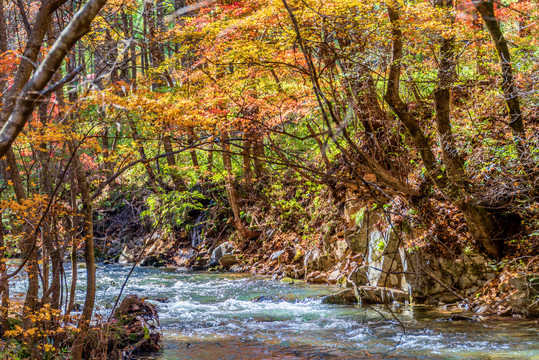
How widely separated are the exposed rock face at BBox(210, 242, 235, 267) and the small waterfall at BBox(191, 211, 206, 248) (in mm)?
1590

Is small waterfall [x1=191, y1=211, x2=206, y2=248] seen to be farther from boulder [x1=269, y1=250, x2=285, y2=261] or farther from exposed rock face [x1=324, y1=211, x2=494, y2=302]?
exposed rock face [x1=324, y1=211, x2=494, y2=302]

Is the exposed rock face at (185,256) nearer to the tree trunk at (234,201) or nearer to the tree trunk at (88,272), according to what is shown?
the tree trunk at (234,201)

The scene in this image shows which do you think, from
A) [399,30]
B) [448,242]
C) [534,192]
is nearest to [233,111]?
[399,30]

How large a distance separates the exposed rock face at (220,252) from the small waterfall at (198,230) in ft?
5.22

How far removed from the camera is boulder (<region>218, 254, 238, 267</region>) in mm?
13826

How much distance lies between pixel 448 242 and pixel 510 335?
232cm

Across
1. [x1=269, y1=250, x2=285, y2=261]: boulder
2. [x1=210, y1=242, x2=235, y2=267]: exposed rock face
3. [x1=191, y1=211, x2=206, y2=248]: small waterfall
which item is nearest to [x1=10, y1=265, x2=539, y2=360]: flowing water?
[x1=269, y1=250, x2=285, y2=261]: boulder

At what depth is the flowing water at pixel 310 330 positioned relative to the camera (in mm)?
5664

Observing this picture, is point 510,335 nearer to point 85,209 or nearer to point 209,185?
point 85,209

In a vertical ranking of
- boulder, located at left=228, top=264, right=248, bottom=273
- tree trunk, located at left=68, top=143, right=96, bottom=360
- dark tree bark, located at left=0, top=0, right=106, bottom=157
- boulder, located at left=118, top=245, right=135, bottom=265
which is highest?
dark tree bark, located at left=0, top=0, right=106, bottom=157

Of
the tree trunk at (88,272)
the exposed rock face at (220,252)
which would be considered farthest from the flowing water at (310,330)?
the exposed rock face at (220,252)

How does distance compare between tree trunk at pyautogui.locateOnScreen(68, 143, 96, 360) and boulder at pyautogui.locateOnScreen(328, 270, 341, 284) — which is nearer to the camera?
tree trunk at pyautogui.locateOnScreen(68, 143, 96, 360)

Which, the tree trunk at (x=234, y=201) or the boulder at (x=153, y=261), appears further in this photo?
the boulder at (x=153, y=261)

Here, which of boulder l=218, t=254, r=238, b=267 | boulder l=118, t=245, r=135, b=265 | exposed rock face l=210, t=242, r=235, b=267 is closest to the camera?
boulder l=218, t=254, r=238, b=267
